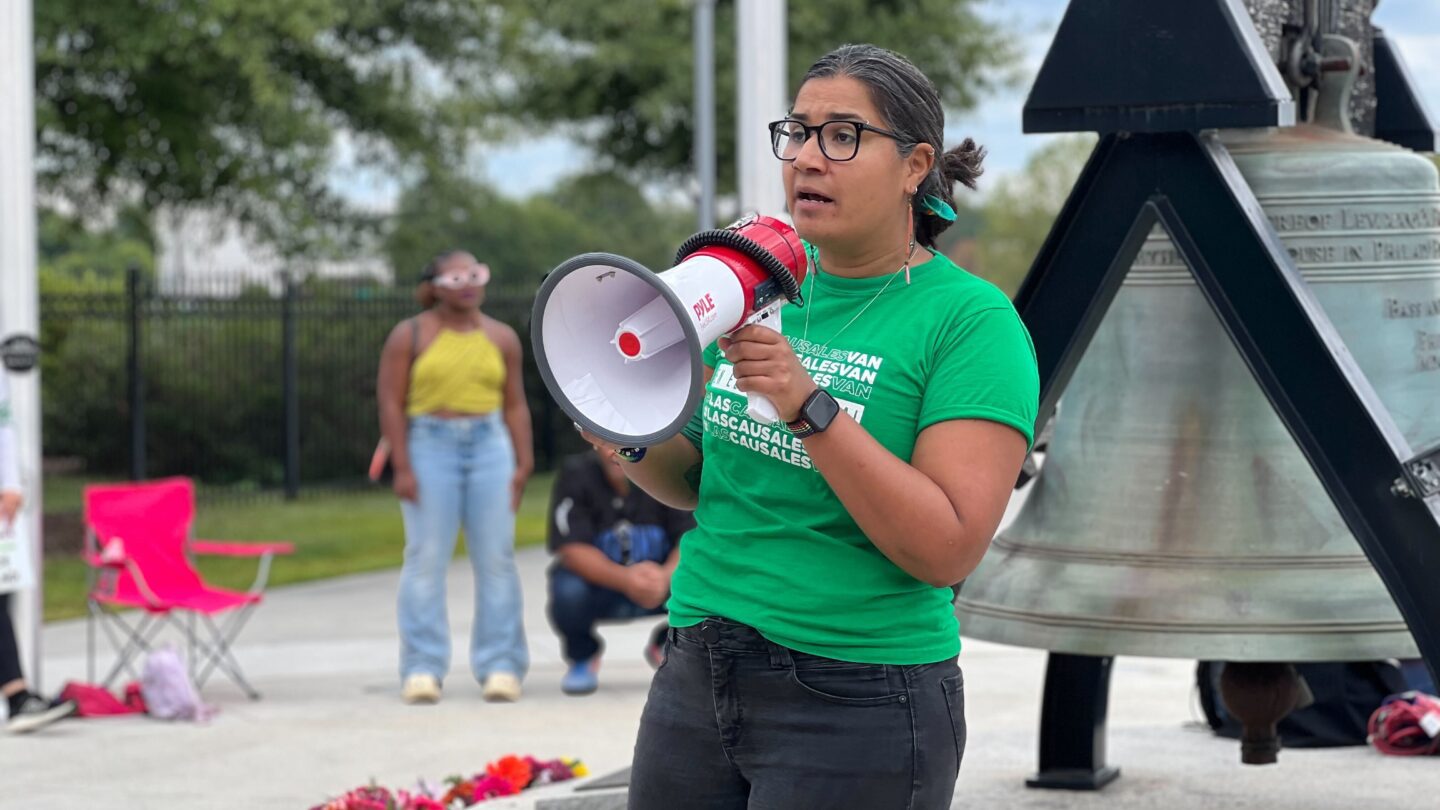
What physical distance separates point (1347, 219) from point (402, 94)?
12.5 metres

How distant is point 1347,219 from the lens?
3891 millimetres

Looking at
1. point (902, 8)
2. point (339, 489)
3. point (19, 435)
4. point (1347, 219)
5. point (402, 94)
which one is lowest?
point (339, 489)

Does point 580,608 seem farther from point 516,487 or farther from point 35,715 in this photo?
point 35,715

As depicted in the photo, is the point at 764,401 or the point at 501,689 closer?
the point at 764,401

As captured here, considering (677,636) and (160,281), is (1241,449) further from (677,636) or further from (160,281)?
(160,281)

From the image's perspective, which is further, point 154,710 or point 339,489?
point 339,489

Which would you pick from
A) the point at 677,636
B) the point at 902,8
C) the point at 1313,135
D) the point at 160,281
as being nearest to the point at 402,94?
the point at 160,281

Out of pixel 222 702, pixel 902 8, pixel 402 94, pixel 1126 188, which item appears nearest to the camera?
pixel 1126 188

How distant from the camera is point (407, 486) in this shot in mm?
7922

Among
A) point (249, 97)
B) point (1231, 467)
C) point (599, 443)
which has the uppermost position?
point (249, 97)

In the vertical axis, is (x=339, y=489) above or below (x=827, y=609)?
below

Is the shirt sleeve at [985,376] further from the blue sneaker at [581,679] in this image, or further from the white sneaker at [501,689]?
the blue sneaker at [581,679]

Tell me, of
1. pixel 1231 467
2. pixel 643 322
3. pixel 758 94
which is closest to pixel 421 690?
pixel 758 94

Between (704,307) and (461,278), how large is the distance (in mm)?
5876
